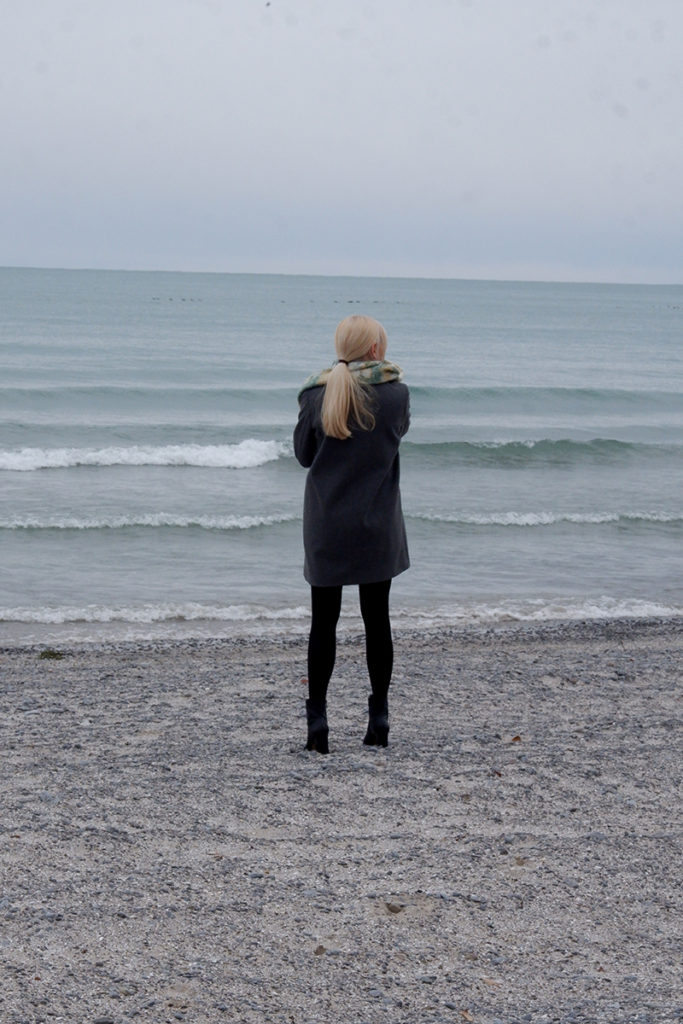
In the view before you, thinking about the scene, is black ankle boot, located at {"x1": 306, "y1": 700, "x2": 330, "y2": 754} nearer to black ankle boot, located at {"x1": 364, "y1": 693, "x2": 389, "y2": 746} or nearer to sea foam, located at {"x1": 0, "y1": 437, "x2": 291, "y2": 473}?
black ankle boot, located at {"x1": 364, "y1": 693, "x2": 389, "y2": 746}

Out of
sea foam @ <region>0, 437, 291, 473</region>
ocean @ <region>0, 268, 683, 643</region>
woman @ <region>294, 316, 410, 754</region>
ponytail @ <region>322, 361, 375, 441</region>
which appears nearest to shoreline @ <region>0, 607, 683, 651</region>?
ocean @ <region>0, 268, 683, 643</region>

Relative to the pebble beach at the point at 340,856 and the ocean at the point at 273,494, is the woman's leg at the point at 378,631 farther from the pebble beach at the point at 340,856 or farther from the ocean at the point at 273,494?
the ocean at the point at 273,494

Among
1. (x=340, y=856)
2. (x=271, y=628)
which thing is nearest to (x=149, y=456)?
(x=271, y=628)

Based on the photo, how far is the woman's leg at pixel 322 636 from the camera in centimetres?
455

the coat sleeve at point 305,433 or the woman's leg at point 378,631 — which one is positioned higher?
the coat sleeve at point 305,433

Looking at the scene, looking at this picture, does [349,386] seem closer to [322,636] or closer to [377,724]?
[322,636]

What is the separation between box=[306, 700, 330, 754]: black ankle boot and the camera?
483 centimetres

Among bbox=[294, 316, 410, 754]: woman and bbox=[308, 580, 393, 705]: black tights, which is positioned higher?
bbox=[294, 316, 410, 754]: woman

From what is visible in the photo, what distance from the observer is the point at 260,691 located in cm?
618

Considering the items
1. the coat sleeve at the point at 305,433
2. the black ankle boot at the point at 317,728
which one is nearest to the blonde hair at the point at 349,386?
the coat sleeve at the point at 305,433

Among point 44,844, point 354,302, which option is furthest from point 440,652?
point 354,302

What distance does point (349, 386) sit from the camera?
13.9 ft

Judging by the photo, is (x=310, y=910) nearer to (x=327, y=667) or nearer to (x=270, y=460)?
(x=327, y=667)

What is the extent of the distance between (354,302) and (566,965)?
373ft
